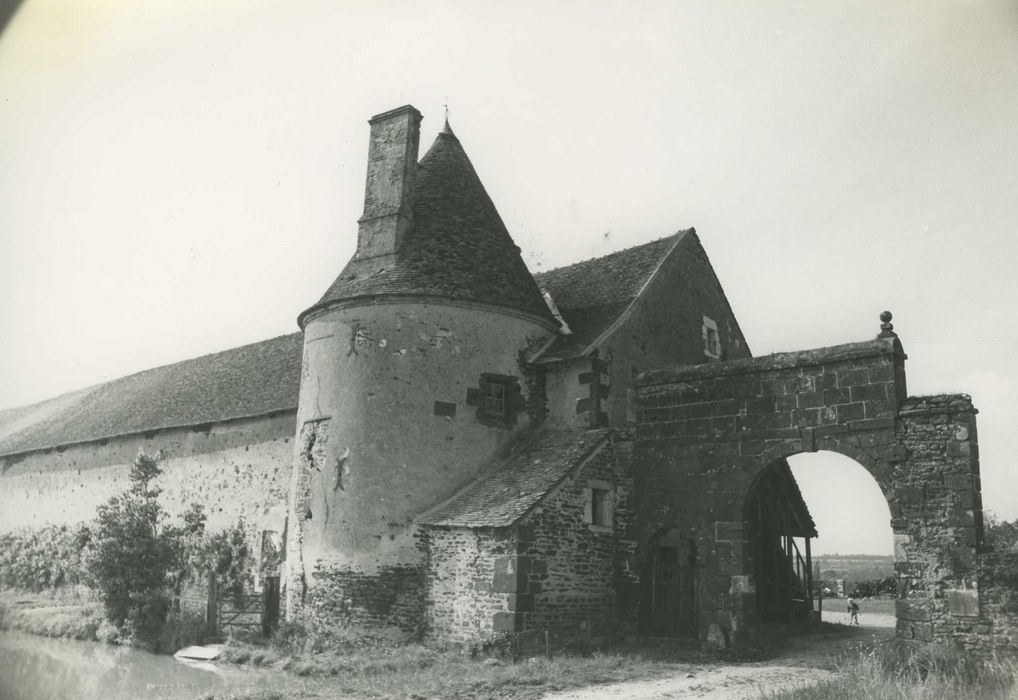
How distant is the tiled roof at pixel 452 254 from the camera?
642 inches

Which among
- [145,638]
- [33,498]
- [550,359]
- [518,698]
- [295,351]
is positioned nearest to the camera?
[518,698]

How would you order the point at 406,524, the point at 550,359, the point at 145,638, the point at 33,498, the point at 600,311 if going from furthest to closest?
the point at 33,498 → the point at 145,638 → the point at 600,311 → the point at 550,359 → the point at 406,524

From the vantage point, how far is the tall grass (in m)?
9.61

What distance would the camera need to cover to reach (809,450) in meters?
14.5

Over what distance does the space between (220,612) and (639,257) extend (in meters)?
12.3

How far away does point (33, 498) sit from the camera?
28156 millimetres

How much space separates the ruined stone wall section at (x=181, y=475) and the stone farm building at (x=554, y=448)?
4.34 ft

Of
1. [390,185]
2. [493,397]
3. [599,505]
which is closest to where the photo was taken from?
[599,505]

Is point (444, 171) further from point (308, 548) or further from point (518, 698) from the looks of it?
point (518, 698)

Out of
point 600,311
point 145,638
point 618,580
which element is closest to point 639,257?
point 600,311

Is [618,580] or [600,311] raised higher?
[600,311]

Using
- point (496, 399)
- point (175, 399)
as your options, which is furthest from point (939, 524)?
point (175, 399)

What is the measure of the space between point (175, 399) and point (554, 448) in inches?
577

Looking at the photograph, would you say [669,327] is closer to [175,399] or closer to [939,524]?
[939,524]
